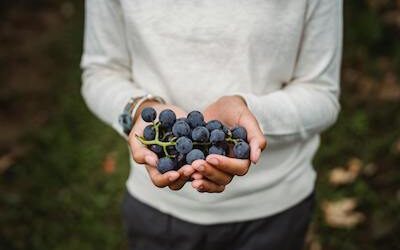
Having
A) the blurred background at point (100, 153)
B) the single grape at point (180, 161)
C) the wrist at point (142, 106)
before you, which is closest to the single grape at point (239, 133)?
the single grape at point (180, 161)

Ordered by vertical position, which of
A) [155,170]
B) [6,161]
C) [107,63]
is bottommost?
[6,161]

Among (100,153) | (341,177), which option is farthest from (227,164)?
(100,153)

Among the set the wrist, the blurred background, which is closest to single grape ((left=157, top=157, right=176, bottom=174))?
the wrist

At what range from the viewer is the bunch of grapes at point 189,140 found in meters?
1.04

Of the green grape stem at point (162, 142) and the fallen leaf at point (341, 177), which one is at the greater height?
the green grape stem at point (162, 142)

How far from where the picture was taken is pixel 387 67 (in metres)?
3.29

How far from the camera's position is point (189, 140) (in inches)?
40.9

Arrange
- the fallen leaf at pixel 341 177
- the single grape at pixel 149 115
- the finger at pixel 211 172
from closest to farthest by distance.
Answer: the finger at pixel 211 172 → the single grape at pixel 149 115 → the fallen leaf at pixel 341 177

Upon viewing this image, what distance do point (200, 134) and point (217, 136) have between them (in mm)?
33

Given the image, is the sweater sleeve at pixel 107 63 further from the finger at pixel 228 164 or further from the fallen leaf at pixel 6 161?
the fallen leaf at pixel 6 161

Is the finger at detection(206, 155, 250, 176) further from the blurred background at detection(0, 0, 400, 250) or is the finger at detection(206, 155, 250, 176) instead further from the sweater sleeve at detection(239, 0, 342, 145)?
the blurred background at detection(0, 0, 400, 250)

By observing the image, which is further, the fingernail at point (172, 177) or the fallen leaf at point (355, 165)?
the fallen leaf at point (355, 165)

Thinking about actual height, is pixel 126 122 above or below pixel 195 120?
below

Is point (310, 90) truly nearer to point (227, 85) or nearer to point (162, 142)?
point (227, 85)
